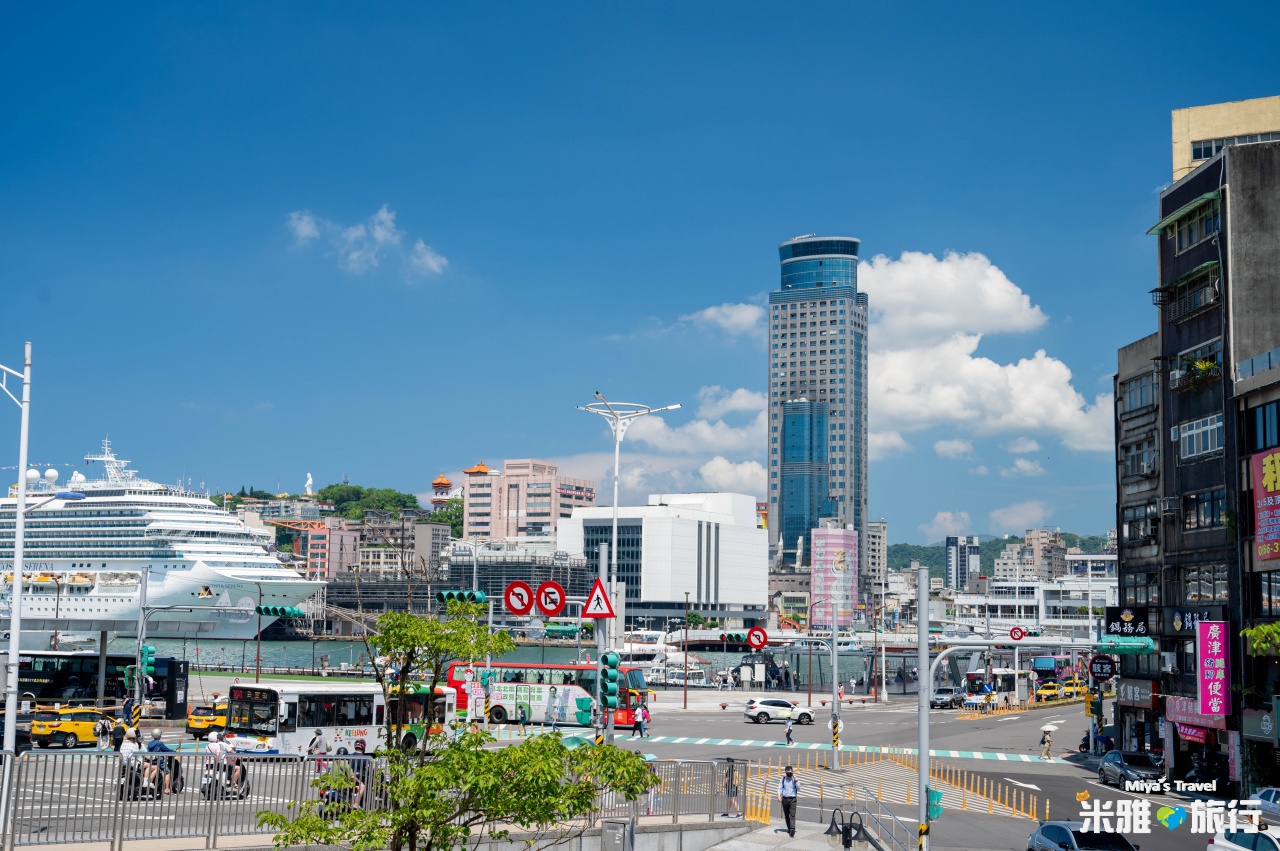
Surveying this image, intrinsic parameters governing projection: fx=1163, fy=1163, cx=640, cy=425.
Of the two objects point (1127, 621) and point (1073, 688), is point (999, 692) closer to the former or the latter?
point (1073, 688)

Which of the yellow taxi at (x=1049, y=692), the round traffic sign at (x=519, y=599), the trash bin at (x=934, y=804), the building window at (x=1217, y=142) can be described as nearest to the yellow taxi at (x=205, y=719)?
the round traffic sign at (x=519, y=599)

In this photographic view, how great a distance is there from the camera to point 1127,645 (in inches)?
1992

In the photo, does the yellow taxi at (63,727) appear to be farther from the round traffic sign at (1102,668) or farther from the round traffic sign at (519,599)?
the round traffic sign at (1102,668)

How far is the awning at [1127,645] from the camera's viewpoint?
50.3m

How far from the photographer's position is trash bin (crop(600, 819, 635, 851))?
25.7 metres

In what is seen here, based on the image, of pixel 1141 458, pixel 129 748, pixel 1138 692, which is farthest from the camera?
pixel 1141 458

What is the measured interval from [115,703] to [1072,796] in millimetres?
41592

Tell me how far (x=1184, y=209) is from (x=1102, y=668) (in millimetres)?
21822

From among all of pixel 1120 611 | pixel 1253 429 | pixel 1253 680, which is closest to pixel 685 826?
pixel 1253 680

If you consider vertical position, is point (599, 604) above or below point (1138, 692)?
above

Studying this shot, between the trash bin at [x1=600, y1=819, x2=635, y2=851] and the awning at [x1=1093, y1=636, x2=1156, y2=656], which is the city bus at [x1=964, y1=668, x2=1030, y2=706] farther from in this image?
the trash bin at [x1=600, y1=819, x2=635, y2=851]

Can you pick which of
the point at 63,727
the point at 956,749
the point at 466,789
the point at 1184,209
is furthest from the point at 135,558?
the point at 466,789

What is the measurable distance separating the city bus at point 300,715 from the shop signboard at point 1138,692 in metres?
33.2

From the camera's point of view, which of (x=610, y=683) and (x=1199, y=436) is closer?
(x=610, y=683)
